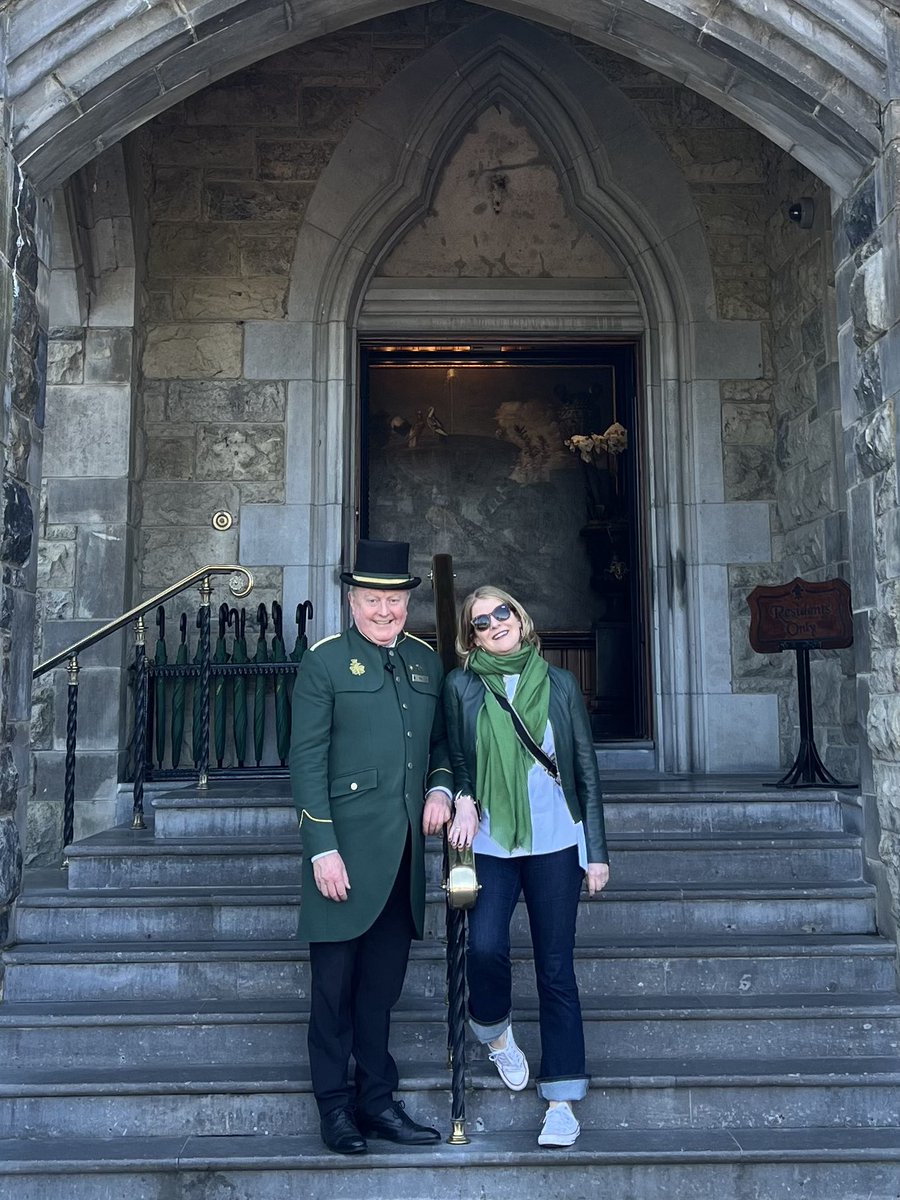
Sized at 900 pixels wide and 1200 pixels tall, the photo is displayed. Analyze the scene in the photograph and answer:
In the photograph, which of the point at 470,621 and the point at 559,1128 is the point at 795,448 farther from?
the point at 559,1128

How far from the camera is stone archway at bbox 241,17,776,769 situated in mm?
6348

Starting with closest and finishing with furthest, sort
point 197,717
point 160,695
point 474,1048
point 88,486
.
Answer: point 474,1048, point 197,717, point 160,695, point 88,486

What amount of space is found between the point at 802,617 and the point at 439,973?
2.27 m

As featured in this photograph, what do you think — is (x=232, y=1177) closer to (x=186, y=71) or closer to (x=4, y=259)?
(x=4, y=259)

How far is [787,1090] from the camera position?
129 inches

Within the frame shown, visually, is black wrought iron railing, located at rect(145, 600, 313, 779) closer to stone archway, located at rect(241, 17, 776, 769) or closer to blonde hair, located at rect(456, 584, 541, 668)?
stone archway, located at rect(241, 17, 776, 769)

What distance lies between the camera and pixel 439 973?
12.3 ft

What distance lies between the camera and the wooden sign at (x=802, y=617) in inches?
186

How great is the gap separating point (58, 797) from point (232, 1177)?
3.22 meters

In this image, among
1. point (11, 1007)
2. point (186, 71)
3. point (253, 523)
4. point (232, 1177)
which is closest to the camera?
point (232, 1177)

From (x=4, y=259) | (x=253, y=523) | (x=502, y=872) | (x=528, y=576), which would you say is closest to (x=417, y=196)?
(x=253, y=523)

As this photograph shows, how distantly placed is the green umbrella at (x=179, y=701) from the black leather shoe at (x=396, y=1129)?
295cm

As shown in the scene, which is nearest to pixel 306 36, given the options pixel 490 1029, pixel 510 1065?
pixel 490 1029

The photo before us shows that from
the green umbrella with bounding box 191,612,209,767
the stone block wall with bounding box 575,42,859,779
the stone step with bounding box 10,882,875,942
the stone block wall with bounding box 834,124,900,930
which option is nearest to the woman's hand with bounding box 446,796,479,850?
the stone step with bounding box 10,882,875,942
